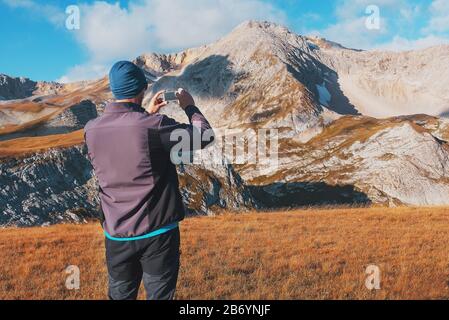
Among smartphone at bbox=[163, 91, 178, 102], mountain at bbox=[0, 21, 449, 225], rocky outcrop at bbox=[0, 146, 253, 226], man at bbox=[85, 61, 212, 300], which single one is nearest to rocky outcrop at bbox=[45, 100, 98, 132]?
mountain at bbox=[0, 21, 449, 225]

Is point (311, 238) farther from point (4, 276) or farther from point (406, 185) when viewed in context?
point (406, 185)

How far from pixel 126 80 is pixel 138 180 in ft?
4.68

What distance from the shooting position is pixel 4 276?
40.5 ft

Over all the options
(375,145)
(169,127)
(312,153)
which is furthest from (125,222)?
(312,153)

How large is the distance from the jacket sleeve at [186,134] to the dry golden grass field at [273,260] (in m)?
5.19

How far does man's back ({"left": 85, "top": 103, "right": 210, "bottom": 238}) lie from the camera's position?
5863 millimetres

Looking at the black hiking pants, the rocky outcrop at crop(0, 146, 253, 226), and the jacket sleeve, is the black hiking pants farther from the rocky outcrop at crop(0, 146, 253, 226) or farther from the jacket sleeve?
the rocky outcrop at crop(0, 146, 253, 226)

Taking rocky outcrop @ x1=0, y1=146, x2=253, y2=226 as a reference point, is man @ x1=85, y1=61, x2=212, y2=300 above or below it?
above

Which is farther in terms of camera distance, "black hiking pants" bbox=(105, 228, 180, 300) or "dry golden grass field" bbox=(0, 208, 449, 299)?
"dry golden grass field" bbox=(0, 208, 449, 299)

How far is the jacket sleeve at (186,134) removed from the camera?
5828 millimetres

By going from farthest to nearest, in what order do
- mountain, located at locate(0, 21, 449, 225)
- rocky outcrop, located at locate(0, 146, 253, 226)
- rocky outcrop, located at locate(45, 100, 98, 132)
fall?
rocky outcrop, located at locate(45, 100, 98, 132)
mountain, located at locate(0, 21, 449, 225)
rocky outcrop, located at locate(0, 146, 253, 226)

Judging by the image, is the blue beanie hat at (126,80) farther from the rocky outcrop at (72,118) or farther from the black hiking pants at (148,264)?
the rocky outcrop at (72,118)

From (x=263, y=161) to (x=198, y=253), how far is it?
162 meters

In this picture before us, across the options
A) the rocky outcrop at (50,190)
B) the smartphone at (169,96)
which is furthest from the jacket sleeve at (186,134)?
the rocky outcrop at (50,190)
